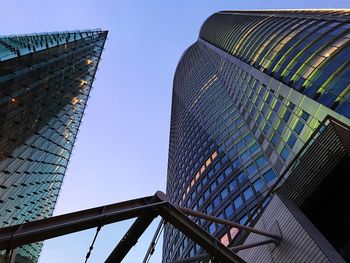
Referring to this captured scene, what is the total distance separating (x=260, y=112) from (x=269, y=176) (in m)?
8.35

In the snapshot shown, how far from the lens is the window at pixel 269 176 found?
106 feet

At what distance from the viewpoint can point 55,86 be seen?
1351 inches

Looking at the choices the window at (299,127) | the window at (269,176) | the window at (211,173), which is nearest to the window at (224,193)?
the window at (211,173)

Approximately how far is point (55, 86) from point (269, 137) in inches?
870

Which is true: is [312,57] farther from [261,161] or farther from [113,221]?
[113,221]

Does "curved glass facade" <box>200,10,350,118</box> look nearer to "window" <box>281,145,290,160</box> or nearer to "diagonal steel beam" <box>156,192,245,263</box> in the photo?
"window" <box>281,145,290,160</box>

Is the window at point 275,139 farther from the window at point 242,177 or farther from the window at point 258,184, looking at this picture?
the window at point 242,177

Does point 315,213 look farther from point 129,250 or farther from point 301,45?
point 301,45

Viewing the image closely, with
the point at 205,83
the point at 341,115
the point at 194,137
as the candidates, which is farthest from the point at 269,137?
the point at 205,83

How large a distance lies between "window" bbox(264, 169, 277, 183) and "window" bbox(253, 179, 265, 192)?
105 centimetres

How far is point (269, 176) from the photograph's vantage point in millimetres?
33500

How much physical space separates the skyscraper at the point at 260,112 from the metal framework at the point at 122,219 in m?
13.8

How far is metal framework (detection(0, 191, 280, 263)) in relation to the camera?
820cm

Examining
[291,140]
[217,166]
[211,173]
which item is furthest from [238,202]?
[291,140]
